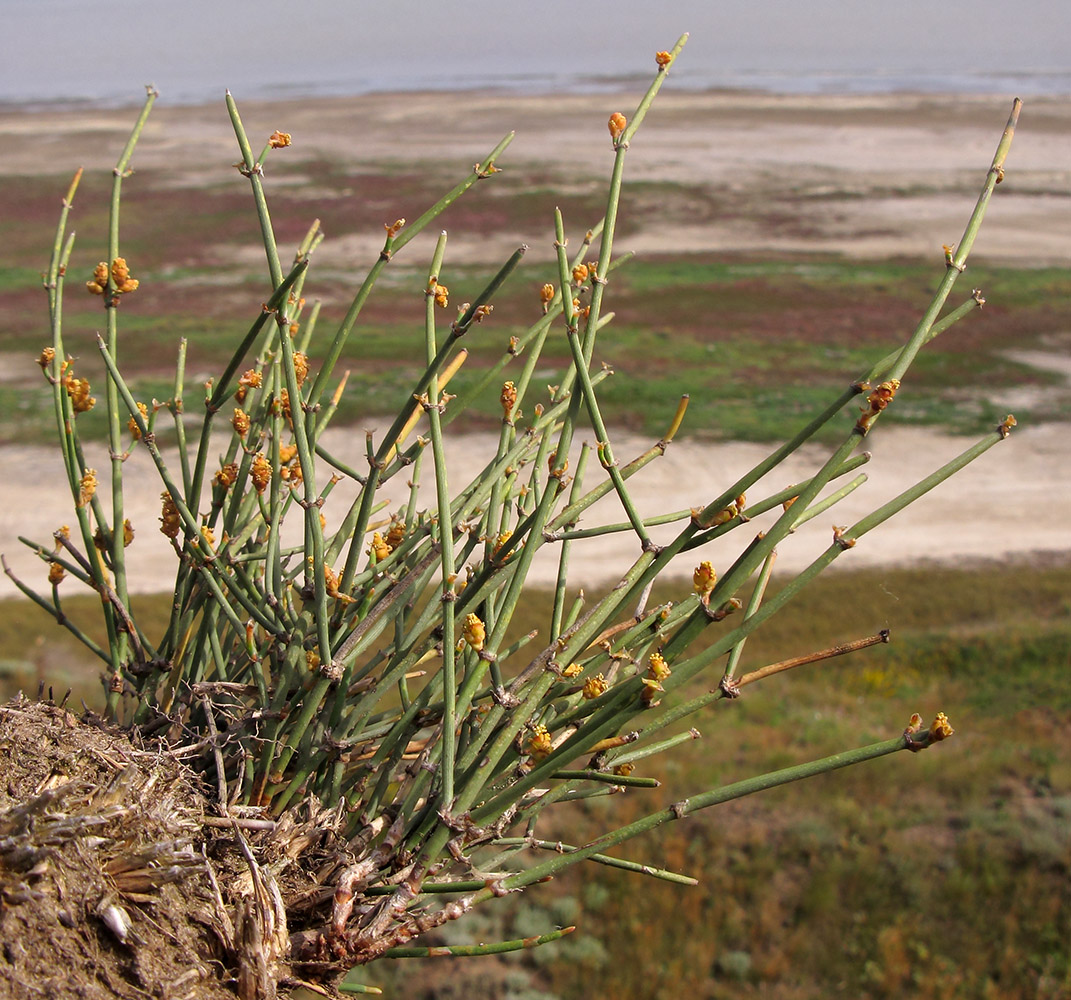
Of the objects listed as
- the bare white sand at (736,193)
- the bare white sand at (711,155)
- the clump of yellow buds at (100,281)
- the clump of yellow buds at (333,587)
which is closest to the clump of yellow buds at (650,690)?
the clump of yellow buds at (333,587)

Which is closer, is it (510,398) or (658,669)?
(658,669)

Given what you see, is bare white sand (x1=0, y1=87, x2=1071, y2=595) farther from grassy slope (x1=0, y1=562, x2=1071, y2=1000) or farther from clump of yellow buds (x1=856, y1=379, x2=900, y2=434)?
clump of yellow buds (x1=856, y1=379, x2=900, y2=434)

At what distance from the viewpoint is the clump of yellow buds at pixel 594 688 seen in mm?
1172

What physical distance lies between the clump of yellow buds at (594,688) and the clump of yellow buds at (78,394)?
770mm

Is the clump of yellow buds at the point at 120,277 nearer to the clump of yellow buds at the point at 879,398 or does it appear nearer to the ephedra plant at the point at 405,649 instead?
the ephedra plant at the point at 405,649

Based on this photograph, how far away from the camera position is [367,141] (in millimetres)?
41875

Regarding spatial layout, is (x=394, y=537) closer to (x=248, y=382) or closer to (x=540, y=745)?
(x=248, y=382)

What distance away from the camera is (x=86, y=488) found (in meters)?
1.39

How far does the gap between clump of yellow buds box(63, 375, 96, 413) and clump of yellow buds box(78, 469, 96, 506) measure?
0.09 meters

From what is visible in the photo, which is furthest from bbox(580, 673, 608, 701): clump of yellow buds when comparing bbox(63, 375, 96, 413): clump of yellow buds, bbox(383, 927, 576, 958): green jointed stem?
bbox(63, 375, 96, 413): clump of yellow buds

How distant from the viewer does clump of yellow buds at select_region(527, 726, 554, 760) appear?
1.12 metres

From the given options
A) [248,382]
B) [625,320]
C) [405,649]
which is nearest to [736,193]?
[625,320]

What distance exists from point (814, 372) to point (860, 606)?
28.3 ft

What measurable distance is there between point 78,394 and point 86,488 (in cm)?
14
